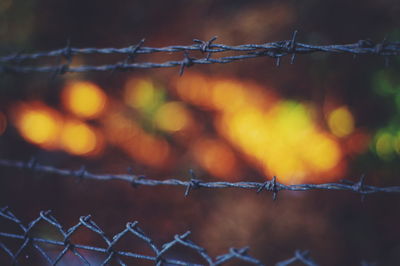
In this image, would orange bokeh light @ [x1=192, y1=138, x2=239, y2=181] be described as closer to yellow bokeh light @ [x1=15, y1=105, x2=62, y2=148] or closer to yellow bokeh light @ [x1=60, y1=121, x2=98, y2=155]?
yellow bokeh light @ [x1=60, y1=121, x2=98, y2=155]

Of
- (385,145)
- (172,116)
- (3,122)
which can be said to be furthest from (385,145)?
(3,122)

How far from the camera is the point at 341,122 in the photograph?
174 inches

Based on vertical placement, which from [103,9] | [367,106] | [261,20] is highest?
[261,20]

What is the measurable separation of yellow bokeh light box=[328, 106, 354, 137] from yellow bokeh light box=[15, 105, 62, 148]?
4127mm

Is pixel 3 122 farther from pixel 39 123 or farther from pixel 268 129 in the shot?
pixel 268 129

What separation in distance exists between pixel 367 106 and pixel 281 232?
208cm

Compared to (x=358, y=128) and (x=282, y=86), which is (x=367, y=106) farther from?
(x=282, y=86)

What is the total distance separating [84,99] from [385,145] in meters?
4.33

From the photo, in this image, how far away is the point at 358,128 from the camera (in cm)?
425

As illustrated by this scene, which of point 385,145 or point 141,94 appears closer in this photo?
point 385,145

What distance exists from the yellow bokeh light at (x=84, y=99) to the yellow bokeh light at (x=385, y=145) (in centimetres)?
397

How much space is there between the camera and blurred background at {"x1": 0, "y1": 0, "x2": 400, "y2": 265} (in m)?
4.21

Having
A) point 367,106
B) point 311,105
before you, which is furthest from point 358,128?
point 311,105

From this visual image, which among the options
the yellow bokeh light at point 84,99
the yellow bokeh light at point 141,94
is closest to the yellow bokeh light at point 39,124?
the yellow bokeh light at point 84,99
